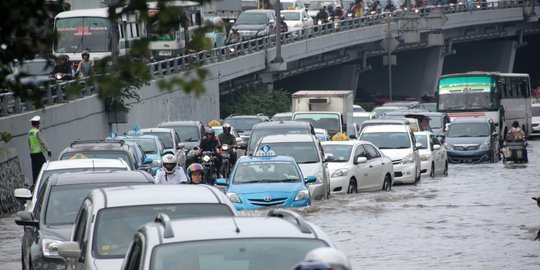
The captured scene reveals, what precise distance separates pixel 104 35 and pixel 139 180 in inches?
1339

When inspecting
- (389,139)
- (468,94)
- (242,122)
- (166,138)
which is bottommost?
(468,94)

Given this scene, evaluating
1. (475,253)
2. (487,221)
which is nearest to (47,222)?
(475,253)

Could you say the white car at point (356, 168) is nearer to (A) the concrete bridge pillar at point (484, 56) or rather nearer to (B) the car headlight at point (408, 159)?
(B) the car headlight at point (408, 159)

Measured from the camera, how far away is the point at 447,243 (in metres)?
20.2

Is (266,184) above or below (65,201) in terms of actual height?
below

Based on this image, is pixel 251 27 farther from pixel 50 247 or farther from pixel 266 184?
pixel 50 247

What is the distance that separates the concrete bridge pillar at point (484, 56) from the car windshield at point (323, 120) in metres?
51.2

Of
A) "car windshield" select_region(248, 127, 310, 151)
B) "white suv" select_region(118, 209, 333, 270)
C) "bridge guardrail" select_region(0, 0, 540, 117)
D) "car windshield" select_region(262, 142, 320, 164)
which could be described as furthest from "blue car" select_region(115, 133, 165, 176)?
"white suv" select_region(118, 209, 333, 270)

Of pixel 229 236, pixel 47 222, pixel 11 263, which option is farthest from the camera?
pixel 11 263

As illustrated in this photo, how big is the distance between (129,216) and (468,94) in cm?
4805

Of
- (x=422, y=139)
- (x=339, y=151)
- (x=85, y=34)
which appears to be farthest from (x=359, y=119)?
(x=339, y=151)

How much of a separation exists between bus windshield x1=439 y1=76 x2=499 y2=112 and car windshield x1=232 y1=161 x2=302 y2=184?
34.3 meters

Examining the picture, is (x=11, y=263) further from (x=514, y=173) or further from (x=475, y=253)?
(x=514, y=173)

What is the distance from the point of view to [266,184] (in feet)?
75.5
